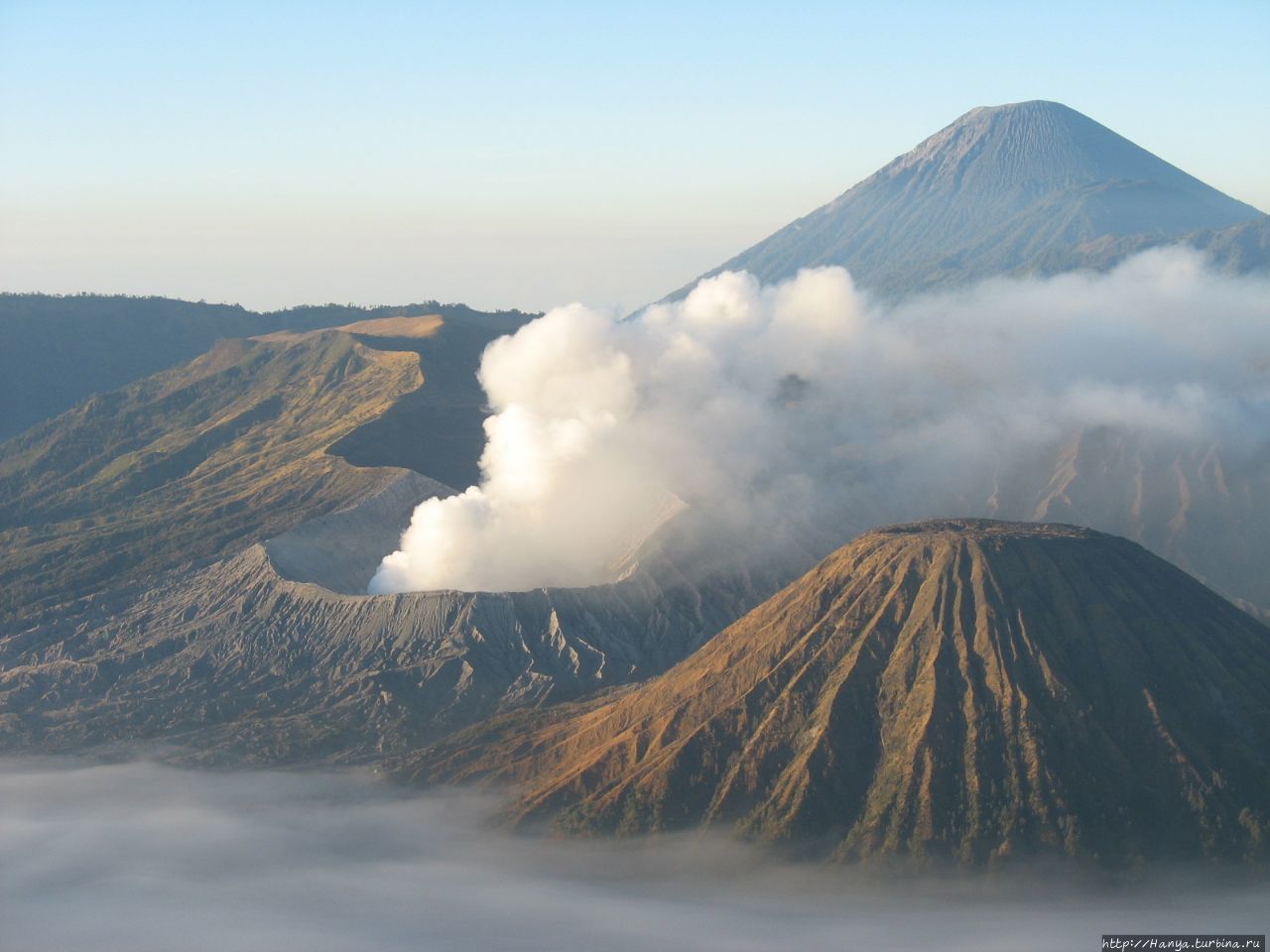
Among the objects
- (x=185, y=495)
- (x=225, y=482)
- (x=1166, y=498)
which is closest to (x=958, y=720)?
(x=1166, y=498)

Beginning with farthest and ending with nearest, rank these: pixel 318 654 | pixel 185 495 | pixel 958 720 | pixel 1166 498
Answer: pixel 185 495, pixel 1166 498, pixel 318 654, pixel 958 720

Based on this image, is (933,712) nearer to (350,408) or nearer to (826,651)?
(826,651)

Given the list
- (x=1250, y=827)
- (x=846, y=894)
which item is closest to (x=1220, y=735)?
(x=1250, y=827)

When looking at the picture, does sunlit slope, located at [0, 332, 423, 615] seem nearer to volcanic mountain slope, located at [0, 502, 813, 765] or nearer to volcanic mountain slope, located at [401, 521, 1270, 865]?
volcanic mountain slope, located at [0, 502, 813, 765]

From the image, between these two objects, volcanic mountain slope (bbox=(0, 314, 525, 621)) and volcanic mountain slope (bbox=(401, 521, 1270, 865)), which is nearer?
volcanic mountain slope (bbox=(401, 521, 1270, 865))

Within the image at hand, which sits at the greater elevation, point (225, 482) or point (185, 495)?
point (225, 482)

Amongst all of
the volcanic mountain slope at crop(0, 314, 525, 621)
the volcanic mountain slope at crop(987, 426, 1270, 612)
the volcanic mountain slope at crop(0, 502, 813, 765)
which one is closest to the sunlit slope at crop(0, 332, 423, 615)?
the volcanic mountain slope at crop(0, 314, 525, 621)

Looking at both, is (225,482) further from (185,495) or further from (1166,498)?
(1166,498)

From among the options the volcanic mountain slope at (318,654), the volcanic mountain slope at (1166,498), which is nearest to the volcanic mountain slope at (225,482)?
the volcanic mountain slope at (318,654)

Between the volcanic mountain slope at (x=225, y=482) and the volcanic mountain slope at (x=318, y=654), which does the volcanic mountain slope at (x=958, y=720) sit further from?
the volcanic mountain slope at (x=225, y=482)
